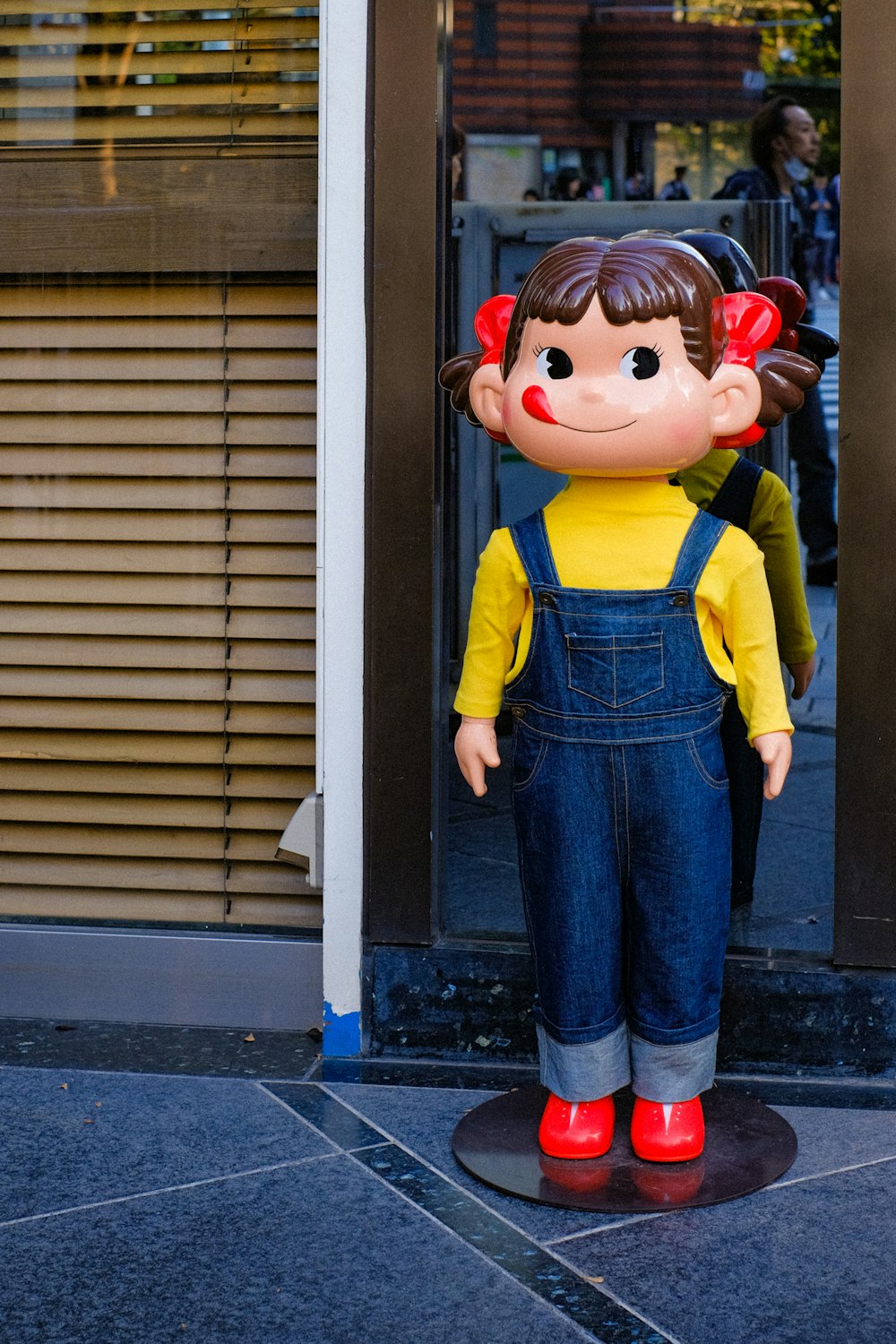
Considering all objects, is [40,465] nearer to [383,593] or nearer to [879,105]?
[383,593]

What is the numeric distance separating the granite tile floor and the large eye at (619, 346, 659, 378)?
1492 mm

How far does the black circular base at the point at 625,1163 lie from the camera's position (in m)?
2.84

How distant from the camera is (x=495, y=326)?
297 cm

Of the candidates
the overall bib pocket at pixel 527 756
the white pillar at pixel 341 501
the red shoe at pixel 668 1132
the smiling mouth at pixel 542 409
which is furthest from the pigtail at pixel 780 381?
the red shoe at pixel 668 1132

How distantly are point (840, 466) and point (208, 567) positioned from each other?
1502 mm

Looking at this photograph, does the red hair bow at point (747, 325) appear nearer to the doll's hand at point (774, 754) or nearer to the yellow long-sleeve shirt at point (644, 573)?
the yellow long-sleeve shirt at point (644, 573)

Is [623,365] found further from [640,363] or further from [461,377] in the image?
[461,377]

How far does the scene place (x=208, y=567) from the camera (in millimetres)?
3789

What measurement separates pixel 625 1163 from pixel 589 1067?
0.67 ft

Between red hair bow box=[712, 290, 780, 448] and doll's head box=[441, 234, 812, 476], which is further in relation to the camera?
red hair bow box=[712, 290, 780, 448]

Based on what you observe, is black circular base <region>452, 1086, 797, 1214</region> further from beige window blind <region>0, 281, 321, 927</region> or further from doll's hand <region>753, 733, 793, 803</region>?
beige window blind <region>0, 281, 321, 927</region>

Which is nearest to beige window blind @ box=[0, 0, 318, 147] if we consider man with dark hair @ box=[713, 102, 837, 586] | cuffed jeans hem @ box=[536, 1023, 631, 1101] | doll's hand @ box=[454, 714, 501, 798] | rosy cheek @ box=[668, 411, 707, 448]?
rosy cheek @ box=[668, 411, 707, 448]

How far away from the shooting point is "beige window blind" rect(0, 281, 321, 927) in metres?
A: 3.73

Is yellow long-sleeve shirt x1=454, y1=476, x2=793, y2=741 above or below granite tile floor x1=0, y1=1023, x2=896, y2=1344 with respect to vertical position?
above
